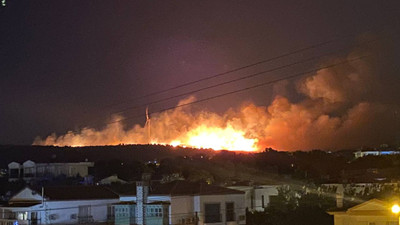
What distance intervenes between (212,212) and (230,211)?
1.70 metres

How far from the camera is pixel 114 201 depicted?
43312 mm

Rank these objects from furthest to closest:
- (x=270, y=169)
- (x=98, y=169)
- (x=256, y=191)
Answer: (x=98, y=169) → (x=270, y=169) → (x=256, y=191)

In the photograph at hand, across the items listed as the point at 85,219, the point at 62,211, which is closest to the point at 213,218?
the point at 85,219

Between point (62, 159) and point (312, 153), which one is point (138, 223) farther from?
point (62, 159)

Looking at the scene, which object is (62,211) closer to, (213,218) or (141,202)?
(141,202)

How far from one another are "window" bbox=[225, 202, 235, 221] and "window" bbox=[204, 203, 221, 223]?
717 mm

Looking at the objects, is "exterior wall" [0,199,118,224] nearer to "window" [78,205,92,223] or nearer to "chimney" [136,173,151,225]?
"window" [78,205,92,223]

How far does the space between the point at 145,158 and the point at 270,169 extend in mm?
42675

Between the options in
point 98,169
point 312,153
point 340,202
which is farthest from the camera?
point 312,153

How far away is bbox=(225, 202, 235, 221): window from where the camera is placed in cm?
4175

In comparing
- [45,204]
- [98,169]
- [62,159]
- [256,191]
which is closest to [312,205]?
[256,191]

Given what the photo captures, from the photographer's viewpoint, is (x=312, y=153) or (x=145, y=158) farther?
(x=145, y=158)

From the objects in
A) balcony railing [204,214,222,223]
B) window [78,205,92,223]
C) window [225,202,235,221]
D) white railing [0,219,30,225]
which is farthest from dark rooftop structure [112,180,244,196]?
white railing [0,219,30,225]

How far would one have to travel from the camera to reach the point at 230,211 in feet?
138
